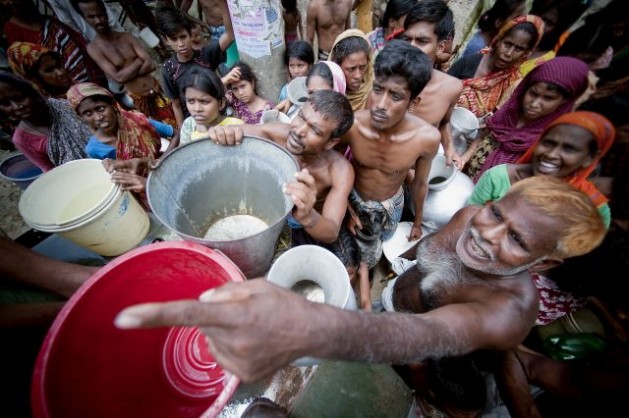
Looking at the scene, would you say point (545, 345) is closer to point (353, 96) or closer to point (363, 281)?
point (363, 281)

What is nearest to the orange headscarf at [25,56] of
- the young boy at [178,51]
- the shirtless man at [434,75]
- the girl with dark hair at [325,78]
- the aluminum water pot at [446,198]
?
the young boy at [178,51]

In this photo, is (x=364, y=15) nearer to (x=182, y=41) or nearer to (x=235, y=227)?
(x=182, y=41)

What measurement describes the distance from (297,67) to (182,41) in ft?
4.21

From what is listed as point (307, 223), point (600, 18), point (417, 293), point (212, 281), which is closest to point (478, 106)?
point (600, 18)

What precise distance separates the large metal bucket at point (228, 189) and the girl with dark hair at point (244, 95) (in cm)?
123

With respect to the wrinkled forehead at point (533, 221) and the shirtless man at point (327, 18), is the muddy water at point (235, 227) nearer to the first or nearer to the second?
the wrinkled forehead at point (533, 221)

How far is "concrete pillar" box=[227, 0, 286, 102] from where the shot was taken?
7.00ft

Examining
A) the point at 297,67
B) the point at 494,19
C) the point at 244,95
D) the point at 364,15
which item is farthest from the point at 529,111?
the point at 364,15

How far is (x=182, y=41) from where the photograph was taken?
9.75 ft

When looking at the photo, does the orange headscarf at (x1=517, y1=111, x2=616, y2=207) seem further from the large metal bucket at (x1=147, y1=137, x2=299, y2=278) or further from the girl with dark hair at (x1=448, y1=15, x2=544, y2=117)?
the large metal bucket at (x1=147, y1=137, x2=299, y2=278)

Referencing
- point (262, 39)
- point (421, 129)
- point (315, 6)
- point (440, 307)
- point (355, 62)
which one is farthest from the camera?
point (315, 6)

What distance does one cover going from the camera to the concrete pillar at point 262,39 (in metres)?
2.13

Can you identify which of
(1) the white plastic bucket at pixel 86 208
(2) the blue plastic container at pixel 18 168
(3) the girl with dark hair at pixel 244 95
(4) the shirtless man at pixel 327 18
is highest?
(4) the shirtless man at pixel 327 18

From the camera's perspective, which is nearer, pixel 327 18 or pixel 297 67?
pixel 297 67
